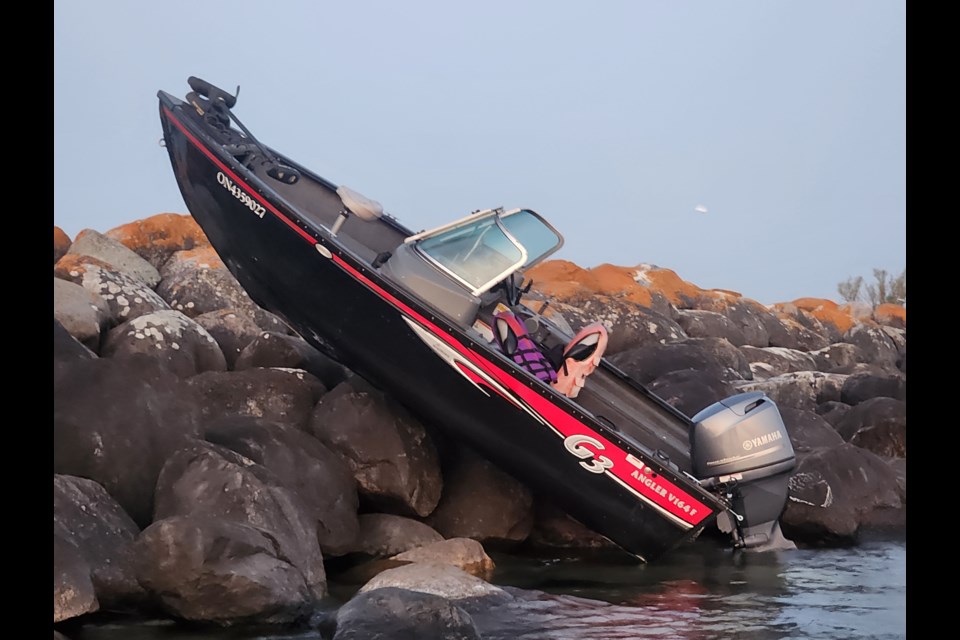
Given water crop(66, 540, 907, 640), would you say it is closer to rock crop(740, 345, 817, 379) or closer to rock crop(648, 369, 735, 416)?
rock crop(648, 369, 735, 416)

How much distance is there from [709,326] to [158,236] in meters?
10.5

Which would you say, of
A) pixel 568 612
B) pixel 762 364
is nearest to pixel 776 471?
pixel 568 612

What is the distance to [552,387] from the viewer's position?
751 cm

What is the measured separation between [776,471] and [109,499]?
4.73 metres

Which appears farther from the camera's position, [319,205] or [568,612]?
[319,205]

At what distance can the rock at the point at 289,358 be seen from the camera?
8.97 meters

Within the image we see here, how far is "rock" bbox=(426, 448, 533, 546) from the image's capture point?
25.9 ft

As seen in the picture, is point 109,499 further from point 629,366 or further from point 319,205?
point 629,366

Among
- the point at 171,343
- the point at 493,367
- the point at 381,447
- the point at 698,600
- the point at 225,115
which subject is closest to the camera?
the point at 698,600

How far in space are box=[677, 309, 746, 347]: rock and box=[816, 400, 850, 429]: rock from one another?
5.92 meters

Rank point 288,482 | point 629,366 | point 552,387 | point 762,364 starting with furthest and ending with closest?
point 762,364, point 629,366, point 552,387, point 288,482

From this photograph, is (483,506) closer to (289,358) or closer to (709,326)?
(289,358)

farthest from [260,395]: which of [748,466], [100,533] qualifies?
[748,466]

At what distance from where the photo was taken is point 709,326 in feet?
64.4
